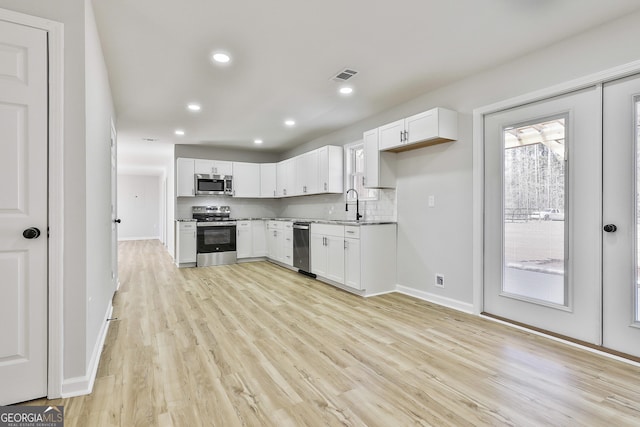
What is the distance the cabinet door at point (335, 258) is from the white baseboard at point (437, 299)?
0.78 metres

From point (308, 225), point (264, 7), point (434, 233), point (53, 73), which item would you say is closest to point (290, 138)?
point (308, 225)

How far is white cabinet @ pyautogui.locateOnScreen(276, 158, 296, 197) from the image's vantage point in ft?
21.2

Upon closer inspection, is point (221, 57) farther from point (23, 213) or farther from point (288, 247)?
point (288, 247)

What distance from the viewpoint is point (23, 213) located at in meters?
1.71

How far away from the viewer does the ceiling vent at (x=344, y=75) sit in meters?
3.20

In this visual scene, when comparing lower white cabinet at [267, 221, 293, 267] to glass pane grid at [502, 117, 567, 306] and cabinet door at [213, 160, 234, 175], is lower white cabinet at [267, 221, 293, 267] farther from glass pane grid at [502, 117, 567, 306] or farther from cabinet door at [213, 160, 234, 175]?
glass pane grid at [502, 117, 567, 306]

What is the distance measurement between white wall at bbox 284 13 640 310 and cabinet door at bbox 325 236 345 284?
2.48ft

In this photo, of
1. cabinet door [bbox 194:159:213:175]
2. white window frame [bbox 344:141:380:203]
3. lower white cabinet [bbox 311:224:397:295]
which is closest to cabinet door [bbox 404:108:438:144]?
lower white cabinet [bbox 311:224:397:295]

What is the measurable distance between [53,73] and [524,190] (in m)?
3.51

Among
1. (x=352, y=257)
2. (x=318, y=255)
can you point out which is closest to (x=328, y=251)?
(x=318, y=255)

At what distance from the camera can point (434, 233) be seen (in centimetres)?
371

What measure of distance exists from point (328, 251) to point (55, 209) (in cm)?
330

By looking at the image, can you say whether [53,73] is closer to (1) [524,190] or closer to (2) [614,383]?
(1) [524,190]

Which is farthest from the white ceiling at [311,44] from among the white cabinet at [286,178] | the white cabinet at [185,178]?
the white cabinet at [286,178]
